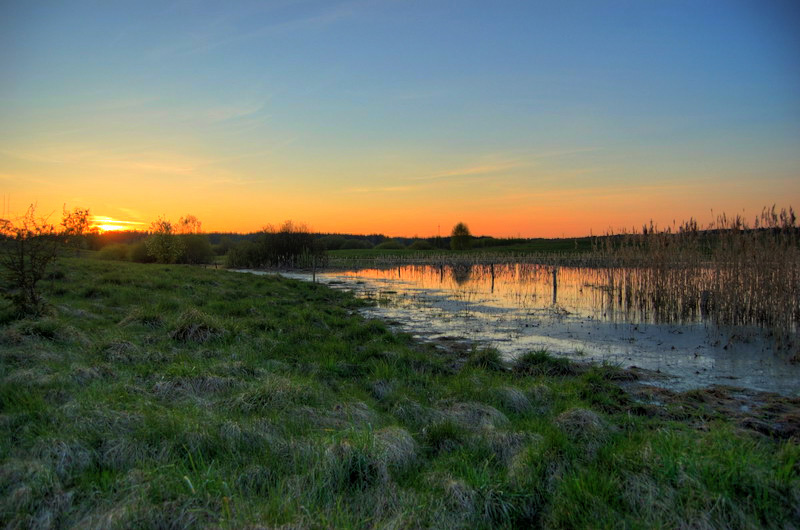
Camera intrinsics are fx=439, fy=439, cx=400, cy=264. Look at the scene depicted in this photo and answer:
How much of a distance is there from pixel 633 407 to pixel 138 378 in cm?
736

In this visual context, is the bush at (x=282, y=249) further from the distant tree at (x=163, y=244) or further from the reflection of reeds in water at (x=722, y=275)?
the reflection of reeds in water at (x=722, y=275)

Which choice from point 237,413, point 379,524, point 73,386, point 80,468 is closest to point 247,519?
point 379,524

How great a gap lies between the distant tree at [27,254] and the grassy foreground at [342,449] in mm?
Result: 1895

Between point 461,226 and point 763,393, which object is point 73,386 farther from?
point 461,226

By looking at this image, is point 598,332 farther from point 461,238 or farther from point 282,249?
point 461,238

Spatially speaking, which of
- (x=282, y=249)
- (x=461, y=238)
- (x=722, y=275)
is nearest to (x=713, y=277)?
(x=722, y=275)

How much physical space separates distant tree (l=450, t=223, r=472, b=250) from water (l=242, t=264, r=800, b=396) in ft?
182

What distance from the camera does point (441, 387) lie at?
718 cm

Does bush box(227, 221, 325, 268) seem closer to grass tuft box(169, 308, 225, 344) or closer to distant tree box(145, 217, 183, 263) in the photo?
distant tree box(145, 217, 183, 263)

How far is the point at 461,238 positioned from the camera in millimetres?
79562

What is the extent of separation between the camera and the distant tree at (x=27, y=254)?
929 cm

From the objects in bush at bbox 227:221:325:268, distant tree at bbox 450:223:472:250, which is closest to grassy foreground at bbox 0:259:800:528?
bush at bbox 227:221:325:268

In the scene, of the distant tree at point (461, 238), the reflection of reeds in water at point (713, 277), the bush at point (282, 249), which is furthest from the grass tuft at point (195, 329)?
the distant tree at point (461, 238)

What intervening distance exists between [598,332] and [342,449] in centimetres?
1129
